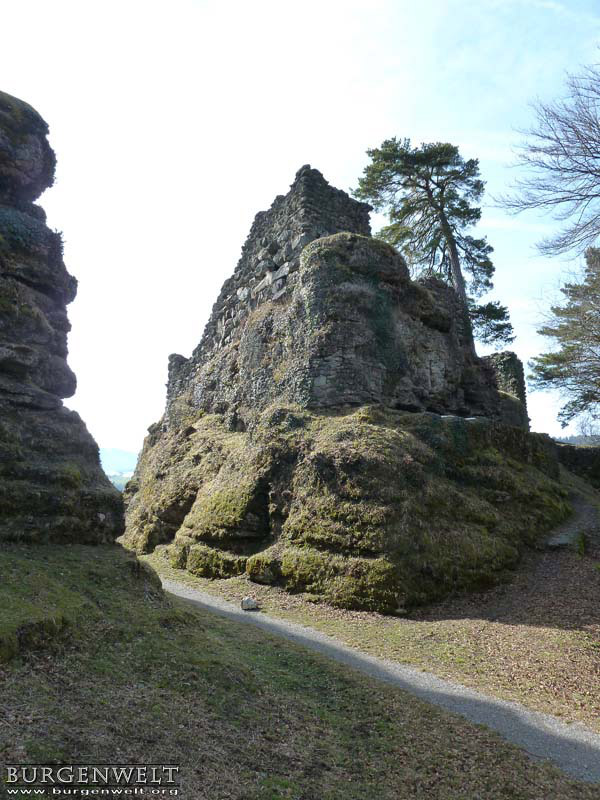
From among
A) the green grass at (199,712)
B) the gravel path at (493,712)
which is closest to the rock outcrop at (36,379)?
the green grass at (199,712)

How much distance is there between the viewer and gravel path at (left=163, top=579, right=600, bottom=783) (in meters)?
5.38

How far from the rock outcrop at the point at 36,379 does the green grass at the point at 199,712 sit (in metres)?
0.49

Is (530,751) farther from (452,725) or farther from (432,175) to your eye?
(432,175)

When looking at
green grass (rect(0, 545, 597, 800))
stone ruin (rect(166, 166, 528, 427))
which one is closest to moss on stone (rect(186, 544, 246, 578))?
stone ruin (rect(166, 166, 528, 427))

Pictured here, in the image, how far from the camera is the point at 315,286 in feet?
47.0

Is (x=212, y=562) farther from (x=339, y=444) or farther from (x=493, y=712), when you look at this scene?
(x=493, y=712)

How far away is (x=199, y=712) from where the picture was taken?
4.62 m

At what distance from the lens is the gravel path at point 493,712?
538cm

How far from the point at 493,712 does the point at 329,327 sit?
9.36 metres

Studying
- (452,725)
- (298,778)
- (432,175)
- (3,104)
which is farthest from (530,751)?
(432,175)

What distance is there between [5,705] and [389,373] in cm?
1143

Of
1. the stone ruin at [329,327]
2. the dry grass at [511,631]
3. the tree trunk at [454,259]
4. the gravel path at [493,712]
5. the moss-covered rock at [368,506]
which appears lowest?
the gravel path at [493,712]

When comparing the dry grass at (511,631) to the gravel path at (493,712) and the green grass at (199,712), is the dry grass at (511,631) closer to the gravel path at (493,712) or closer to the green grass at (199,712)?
the gravel path at (493,712)

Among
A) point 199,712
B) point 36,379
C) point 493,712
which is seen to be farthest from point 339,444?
point 199,712
